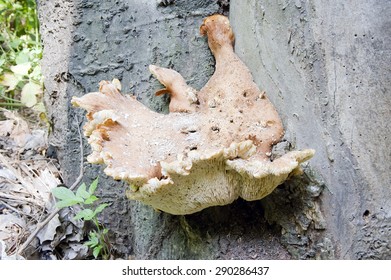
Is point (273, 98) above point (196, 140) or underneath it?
above

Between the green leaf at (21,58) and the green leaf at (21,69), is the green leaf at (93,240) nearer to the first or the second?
the green leaf at (21,69)

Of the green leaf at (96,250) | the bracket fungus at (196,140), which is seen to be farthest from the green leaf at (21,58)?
the green leaf at (96,250)

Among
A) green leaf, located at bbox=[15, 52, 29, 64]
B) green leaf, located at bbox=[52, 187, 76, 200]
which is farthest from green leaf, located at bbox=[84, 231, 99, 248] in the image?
green leaf, located at bbox=[15, 52, 29, 64]

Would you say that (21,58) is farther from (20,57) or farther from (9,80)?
(9,80)

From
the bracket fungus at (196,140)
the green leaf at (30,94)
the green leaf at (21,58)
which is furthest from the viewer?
the green leaf at (21,58)

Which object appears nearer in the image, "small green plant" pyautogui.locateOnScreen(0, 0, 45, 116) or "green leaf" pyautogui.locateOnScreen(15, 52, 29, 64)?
"small green plant" pyautogui.locateOnScreen(0, 0, 45, 116)

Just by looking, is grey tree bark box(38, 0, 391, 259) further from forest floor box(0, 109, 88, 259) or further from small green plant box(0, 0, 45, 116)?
small green plant box(0, 0, 45, 116)

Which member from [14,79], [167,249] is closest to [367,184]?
[167,249]

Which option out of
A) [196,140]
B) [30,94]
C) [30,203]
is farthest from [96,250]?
[30,94]
